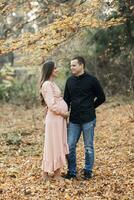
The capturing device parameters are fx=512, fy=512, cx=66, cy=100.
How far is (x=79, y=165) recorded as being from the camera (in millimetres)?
10906

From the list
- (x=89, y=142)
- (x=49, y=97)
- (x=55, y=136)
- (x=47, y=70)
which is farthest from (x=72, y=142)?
(x=47, y=70)

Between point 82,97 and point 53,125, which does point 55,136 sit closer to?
point 53,125

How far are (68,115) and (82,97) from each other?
1.37ft

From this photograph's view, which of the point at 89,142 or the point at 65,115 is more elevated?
the point at 65,115

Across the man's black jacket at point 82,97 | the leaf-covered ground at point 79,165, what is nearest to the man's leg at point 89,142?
the man's black jacket at point 82,97

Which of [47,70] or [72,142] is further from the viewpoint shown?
[72,142]

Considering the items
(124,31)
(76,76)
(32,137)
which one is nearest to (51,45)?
(76,76)

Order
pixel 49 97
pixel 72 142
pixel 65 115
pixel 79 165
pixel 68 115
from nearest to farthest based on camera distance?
pixel 49 97, pixel 65 115, pixel 68 115, pixel 72 142, pixel 79 165

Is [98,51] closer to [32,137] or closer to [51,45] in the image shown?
[32,137]

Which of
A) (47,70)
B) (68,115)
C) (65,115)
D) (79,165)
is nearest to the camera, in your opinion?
(47,70)

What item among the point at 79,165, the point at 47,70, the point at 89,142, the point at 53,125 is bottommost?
the point at 79,165

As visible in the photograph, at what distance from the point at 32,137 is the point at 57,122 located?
678 centimetres

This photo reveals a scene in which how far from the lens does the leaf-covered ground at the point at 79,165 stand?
8359 millimetres

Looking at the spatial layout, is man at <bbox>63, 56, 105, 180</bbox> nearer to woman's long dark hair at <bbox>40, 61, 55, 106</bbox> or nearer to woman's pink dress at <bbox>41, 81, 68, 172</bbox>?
woman's pink dress at <bbox>41, 81, 68, 172</bbox>
